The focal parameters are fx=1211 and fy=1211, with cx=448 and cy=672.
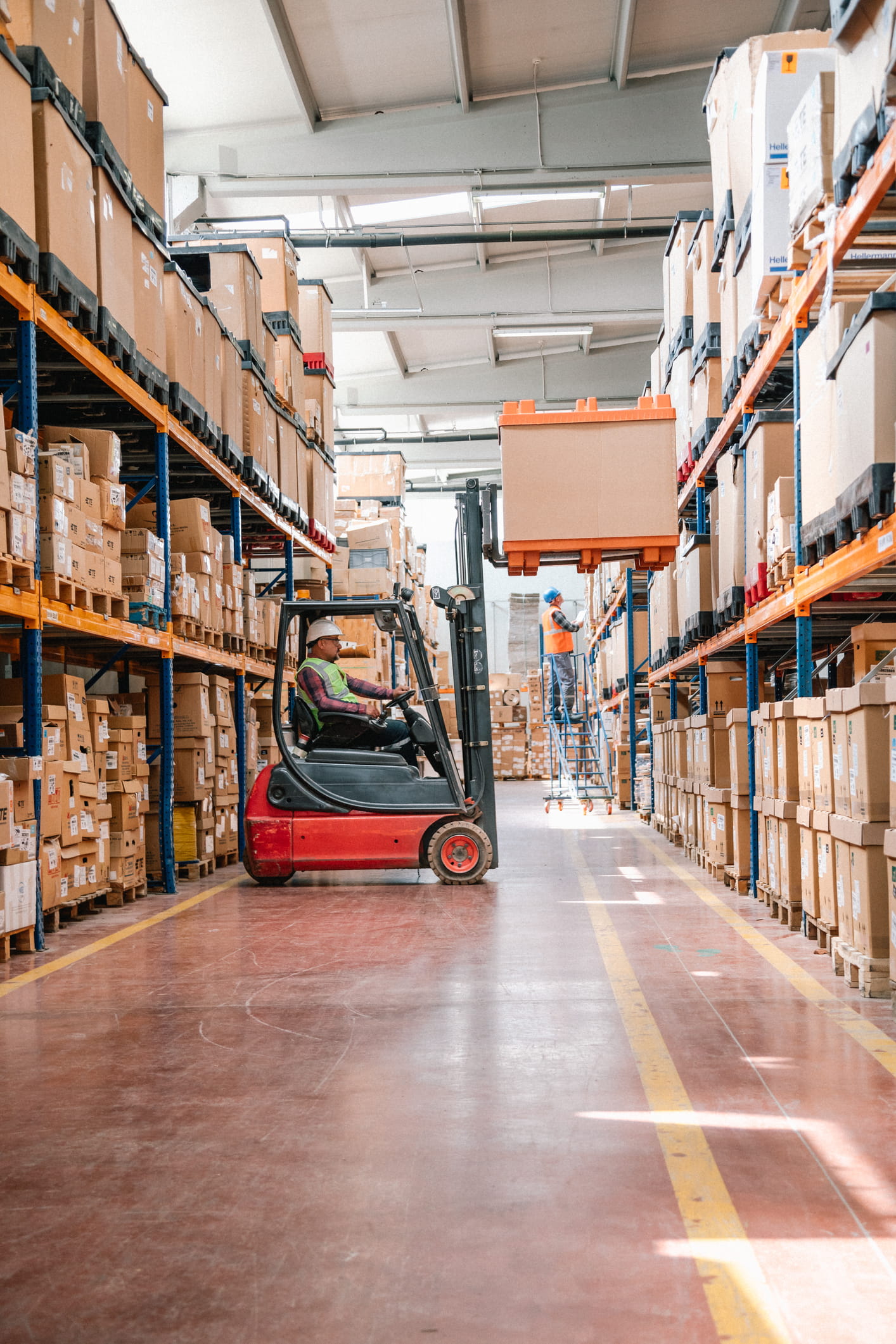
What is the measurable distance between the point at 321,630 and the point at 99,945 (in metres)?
A: 3.26

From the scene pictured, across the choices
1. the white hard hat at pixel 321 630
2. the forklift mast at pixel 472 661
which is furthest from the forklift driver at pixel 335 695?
the forklift mast at pixel 472 661

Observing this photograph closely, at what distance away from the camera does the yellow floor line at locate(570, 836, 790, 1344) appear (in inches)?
86.2

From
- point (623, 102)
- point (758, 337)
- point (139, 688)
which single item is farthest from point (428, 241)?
point (758, 337)

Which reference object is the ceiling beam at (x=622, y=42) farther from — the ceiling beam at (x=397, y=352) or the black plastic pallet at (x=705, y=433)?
the ceiling beam at (x=397, y=352)

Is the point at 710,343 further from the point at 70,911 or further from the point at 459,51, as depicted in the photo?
the point at 70,911

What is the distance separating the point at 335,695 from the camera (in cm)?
879

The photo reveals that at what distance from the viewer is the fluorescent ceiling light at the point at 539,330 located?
19.3 metres

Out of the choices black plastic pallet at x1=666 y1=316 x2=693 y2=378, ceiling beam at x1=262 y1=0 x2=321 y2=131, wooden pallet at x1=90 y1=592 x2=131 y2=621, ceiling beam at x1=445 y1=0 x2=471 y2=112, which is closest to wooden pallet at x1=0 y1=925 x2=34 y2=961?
wooden pallet at x1=90 y1=592 x2=131 y2=621

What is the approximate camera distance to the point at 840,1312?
2.20m

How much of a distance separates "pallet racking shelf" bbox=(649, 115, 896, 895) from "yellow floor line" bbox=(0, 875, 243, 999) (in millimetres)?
3770

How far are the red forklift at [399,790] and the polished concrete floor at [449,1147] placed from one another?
2509 mm

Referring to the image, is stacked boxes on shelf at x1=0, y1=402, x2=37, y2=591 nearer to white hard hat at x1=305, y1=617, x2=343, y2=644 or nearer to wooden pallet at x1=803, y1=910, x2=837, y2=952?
white hard hat at x1=305, y1=617, x2=343, y2=644

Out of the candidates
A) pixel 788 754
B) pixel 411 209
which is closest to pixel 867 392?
pixel 788 754

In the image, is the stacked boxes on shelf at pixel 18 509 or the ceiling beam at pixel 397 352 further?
the ceiling beam at pixel 397 352
